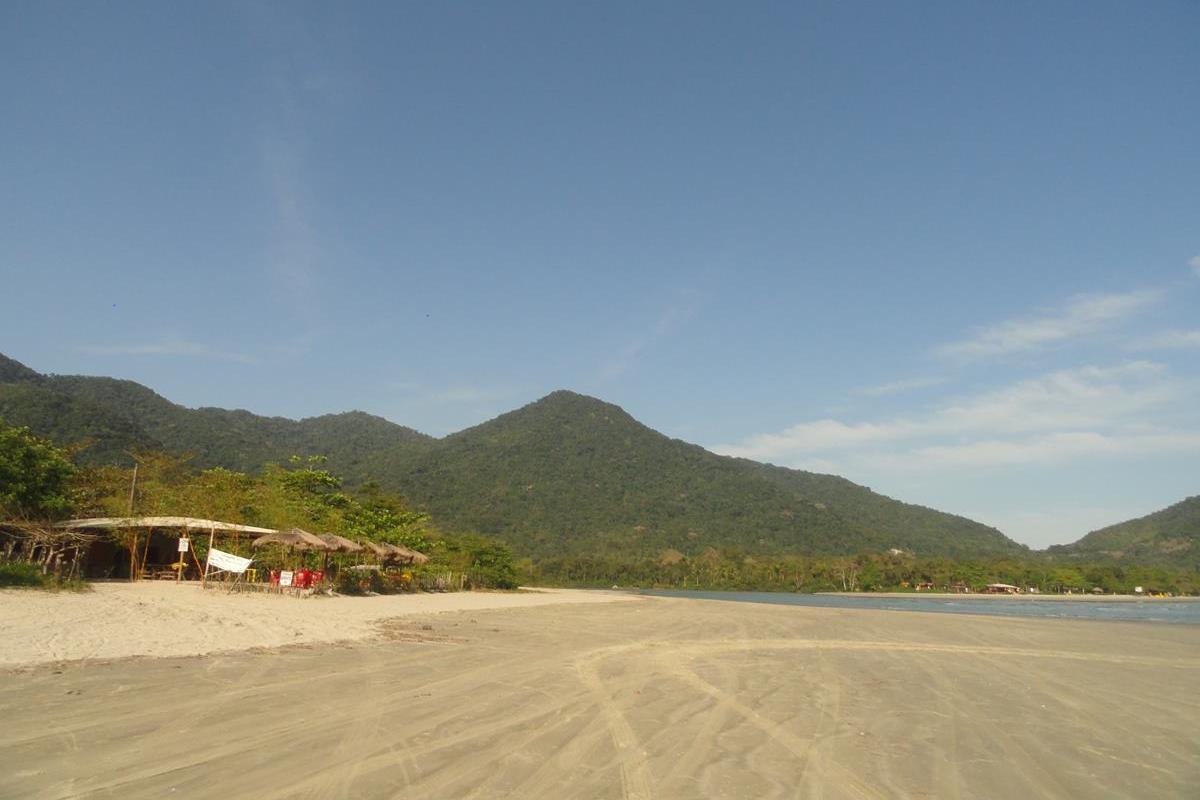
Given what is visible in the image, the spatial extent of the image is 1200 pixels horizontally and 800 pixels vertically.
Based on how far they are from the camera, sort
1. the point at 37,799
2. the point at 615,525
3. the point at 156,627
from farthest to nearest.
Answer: the point at 615,525
the point at 156,627
the point at 37,799

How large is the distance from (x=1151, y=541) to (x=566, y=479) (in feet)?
374

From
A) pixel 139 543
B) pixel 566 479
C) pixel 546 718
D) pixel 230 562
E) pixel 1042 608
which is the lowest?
pixel 1042 608

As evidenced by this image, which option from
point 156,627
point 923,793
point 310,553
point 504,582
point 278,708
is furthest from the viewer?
point 504,582

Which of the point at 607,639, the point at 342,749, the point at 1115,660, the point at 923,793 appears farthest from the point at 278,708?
the point at 1115,660

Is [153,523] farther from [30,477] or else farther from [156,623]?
[156,623]

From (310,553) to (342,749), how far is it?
2659cm

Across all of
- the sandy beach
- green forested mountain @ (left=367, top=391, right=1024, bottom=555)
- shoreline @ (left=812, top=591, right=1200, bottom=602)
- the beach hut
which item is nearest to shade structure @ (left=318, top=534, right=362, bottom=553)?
the beach hut

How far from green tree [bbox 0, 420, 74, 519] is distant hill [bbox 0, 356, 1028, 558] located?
65892 mm

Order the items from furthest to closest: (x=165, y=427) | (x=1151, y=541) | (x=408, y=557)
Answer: (x=1151, y=541)
(x=165, y=427)
(x=408, y=557)

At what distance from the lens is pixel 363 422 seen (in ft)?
507

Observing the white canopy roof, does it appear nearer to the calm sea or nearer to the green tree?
the green tree

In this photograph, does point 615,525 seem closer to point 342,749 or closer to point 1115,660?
point 1115,660

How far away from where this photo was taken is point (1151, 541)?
135m

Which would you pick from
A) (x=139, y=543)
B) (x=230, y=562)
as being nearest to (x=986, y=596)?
(x=230, y=562)
